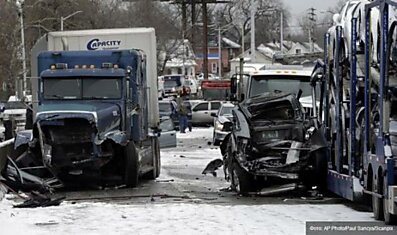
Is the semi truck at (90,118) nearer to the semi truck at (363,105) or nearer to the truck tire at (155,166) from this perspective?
the truck tire at (155,166)

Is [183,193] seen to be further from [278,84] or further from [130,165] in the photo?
[278,84]

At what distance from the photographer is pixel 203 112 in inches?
2108

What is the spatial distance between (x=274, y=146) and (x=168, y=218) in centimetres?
439

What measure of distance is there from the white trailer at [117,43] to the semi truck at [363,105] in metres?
5.75

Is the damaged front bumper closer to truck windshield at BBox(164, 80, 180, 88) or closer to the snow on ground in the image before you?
the snow on ground

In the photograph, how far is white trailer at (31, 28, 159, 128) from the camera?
74.7 ft

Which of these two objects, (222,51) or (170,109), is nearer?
(170,109)

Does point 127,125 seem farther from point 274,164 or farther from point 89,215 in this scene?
point 89,215

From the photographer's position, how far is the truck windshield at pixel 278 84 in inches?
878

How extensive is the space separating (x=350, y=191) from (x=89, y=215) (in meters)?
4.12

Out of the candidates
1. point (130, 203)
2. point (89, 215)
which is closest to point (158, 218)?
point (89, 215)

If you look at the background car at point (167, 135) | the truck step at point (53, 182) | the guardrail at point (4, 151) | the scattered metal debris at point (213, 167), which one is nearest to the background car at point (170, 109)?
the background car at point (167, 135)

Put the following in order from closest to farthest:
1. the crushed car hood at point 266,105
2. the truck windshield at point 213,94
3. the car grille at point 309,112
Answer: the crushed car hood at point 266,105 < the car grille at point 309,112 < the truck windshield at point 213,94

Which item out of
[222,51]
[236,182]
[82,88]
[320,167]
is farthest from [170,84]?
[320,167]
